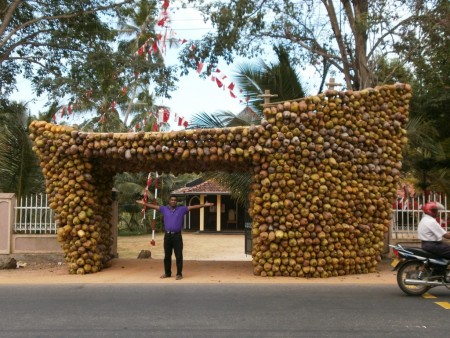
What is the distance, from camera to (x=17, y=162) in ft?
46.7

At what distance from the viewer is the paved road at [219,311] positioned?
590 cm

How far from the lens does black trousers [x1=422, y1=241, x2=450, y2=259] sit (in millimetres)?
7961

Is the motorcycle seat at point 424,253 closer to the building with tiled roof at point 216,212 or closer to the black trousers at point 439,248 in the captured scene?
the black trousers at point 439,248

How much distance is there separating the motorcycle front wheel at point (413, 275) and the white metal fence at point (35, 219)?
8552 millimetres

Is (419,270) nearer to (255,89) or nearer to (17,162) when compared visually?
(255,89)

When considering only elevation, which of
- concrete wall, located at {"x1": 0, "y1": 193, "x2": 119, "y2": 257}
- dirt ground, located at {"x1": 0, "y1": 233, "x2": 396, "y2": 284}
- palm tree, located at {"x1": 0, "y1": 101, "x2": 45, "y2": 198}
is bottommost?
dirt ground, located at {"x1": 0, "y1": 233, "x2": 396, "y2": 284}

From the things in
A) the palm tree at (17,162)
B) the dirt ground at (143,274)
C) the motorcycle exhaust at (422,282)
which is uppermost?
the palm tree at (17,162)

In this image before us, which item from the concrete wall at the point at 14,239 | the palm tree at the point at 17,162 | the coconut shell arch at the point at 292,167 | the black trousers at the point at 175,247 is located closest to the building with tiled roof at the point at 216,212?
the palm tree at the point at 17,162

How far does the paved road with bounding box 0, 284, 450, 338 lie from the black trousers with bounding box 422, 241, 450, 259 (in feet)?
2.20

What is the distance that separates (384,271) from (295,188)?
9.86 feet

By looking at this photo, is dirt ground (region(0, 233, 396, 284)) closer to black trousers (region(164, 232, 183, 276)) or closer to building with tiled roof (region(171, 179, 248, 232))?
black trousers (region(164, 232, 183, 276))

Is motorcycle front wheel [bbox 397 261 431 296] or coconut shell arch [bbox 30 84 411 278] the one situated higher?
coconut shell arch [bbox 30 84 411 278]

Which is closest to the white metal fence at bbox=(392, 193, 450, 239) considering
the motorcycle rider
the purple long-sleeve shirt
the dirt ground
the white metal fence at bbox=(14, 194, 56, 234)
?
the dirt ground

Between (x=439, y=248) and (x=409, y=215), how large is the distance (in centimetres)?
498
